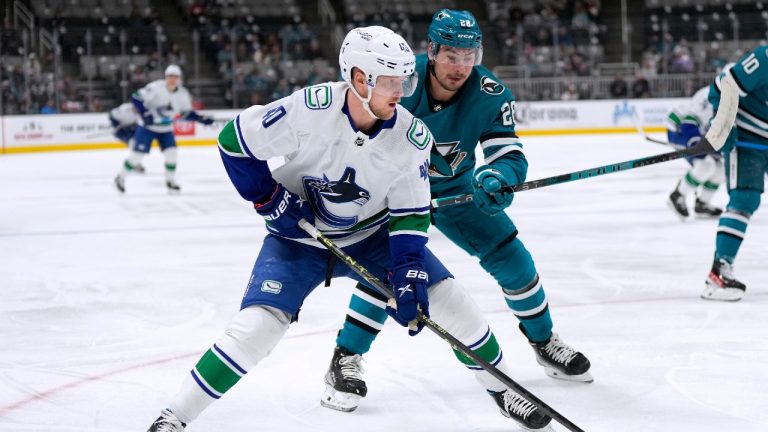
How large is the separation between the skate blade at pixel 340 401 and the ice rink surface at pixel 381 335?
3cm

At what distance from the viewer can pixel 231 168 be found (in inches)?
104

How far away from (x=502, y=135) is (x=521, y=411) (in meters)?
0.88

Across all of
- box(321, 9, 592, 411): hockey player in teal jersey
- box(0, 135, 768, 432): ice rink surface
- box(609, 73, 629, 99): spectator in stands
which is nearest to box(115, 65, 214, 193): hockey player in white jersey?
box(0, 135, 768, 432): ice rink surface

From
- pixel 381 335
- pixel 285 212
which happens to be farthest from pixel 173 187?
Answer: pixel 285 212

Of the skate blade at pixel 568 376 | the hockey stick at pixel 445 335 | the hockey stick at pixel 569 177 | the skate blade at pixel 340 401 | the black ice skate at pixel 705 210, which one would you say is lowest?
the black ice skate at pixel 705 210

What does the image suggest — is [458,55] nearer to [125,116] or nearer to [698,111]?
[698,111]

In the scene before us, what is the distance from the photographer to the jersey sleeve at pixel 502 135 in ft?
10.2

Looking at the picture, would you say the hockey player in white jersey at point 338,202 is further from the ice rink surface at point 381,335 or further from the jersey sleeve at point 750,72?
the jersey sleeve at point 750,72

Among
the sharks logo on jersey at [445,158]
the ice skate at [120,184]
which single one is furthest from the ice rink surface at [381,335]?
the ice skate at [120,184]

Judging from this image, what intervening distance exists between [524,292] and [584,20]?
51.1 feet

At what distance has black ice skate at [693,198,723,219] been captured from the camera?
710 centimetres

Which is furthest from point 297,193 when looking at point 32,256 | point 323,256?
point 32,256

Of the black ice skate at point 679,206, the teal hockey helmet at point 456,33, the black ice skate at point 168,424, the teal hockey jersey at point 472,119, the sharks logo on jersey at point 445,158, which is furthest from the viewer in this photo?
the black ice skate at point 679,206

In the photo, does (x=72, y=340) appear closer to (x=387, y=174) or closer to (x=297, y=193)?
(x=297, y=193)
